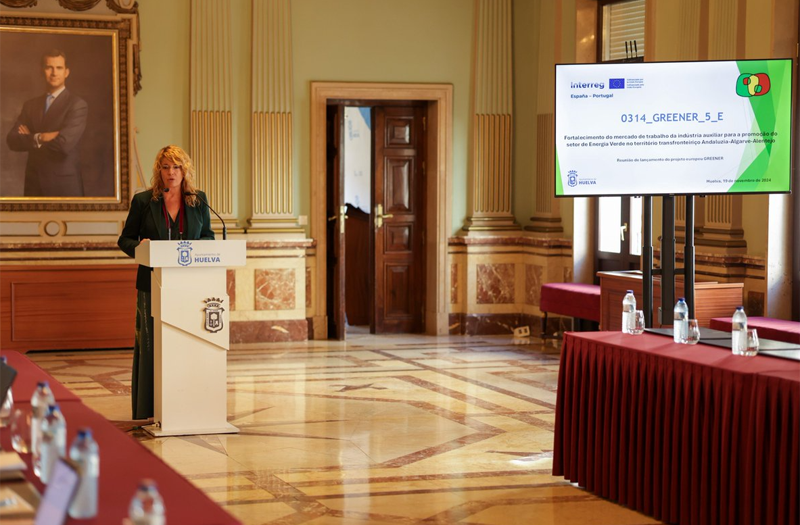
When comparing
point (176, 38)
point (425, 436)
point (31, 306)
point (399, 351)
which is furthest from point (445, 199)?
point (425, 436)

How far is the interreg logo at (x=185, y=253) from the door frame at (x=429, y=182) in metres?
4.80

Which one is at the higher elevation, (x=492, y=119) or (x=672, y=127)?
(x=492, y=119)

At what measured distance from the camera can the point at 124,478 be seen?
8.28ft

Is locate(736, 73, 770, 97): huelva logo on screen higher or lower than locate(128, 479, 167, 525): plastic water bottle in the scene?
higher

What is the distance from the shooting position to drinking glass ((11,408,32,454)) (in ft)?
9.21

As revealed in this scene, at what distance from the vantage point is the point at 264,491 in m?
5.04

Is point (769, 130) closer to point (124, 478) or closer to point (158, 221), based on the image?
point (158, 221)

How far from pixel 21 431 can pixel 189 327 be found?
321cm

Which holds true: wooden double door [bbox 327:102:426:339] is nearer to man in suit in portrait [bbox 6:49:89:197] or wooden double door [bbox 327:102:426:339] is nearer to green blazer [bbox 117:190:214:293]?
man in suit in portrait [bbox 6:49:89:197]

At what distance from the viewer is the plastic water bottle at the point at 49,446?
2520mm

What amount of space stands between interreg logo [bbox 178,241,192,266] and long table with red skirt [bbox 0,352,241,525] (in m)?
2.58

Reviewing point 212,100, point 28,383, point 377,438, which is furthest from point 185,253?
point 212,100

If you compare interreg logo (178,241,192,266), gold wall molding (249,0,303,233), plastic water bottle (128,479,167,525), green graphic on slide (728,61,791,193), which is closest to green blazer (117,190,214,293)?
interreg logo (178,241,192,266)

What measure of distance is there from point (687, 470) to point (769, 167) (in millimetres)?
1994
